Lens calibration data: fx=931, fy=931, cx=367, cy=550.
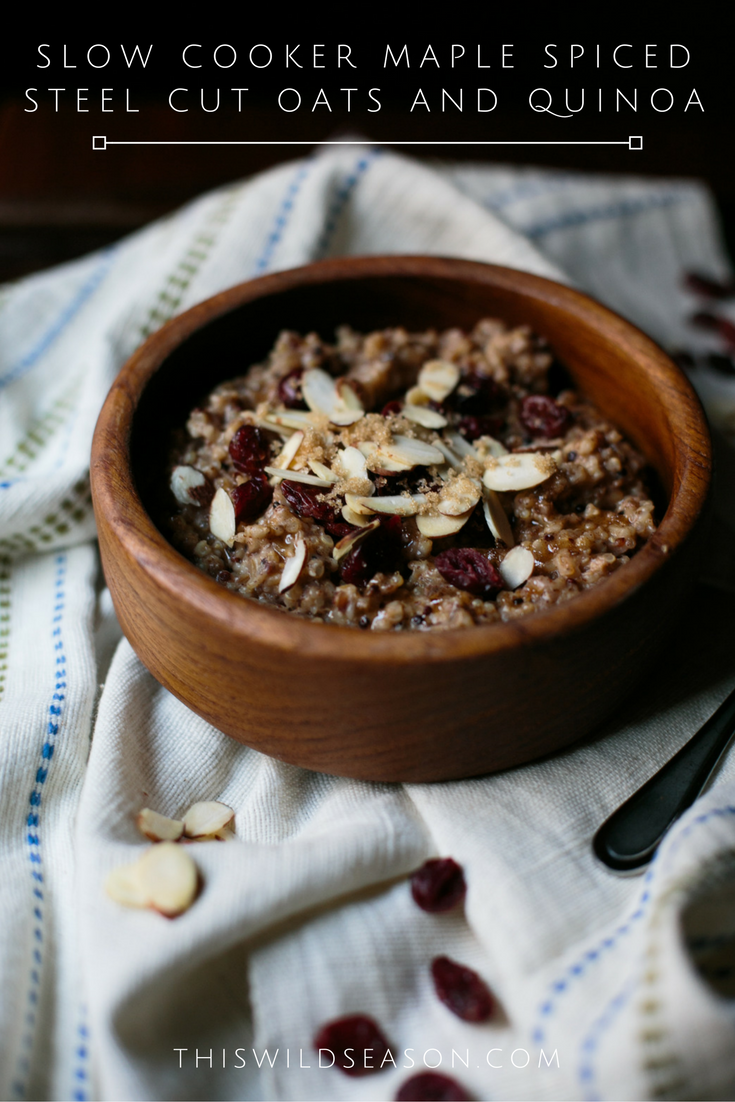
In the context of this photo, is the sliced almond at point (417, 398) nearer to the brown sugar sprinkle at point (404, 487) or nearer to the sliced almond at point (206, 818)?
the brown sugar sprinkle at point (404, 487)

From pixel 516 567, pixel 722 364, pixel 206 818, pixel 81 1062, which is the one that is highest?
pixel 516 567

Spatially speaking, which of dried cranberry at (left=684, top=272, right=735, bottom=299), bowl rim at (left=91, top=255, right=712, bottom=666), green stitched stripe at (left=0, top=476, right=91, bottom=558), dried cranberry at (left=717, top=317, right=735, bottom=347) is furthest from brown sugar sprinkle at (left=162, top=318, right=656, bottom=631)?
dried cranberry at (left=684, top=272, right=735, bottom=299)

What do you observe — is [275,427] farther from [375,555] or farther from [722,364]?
[722,364]

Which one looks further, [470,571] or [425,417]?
[425,417]

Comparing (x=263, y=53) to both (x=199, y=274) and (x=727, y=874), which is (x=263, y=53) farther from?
(x=727, y=874)

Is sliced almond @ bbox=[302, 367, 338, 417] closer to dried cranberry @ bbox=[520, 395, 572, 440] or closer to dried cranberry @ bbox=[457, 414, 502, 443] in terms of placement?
dried cranberry @ bbox=[457, 414, 502, 443]

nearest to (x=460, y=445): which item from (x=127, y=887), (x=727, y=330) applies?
(x=127, y=887)
